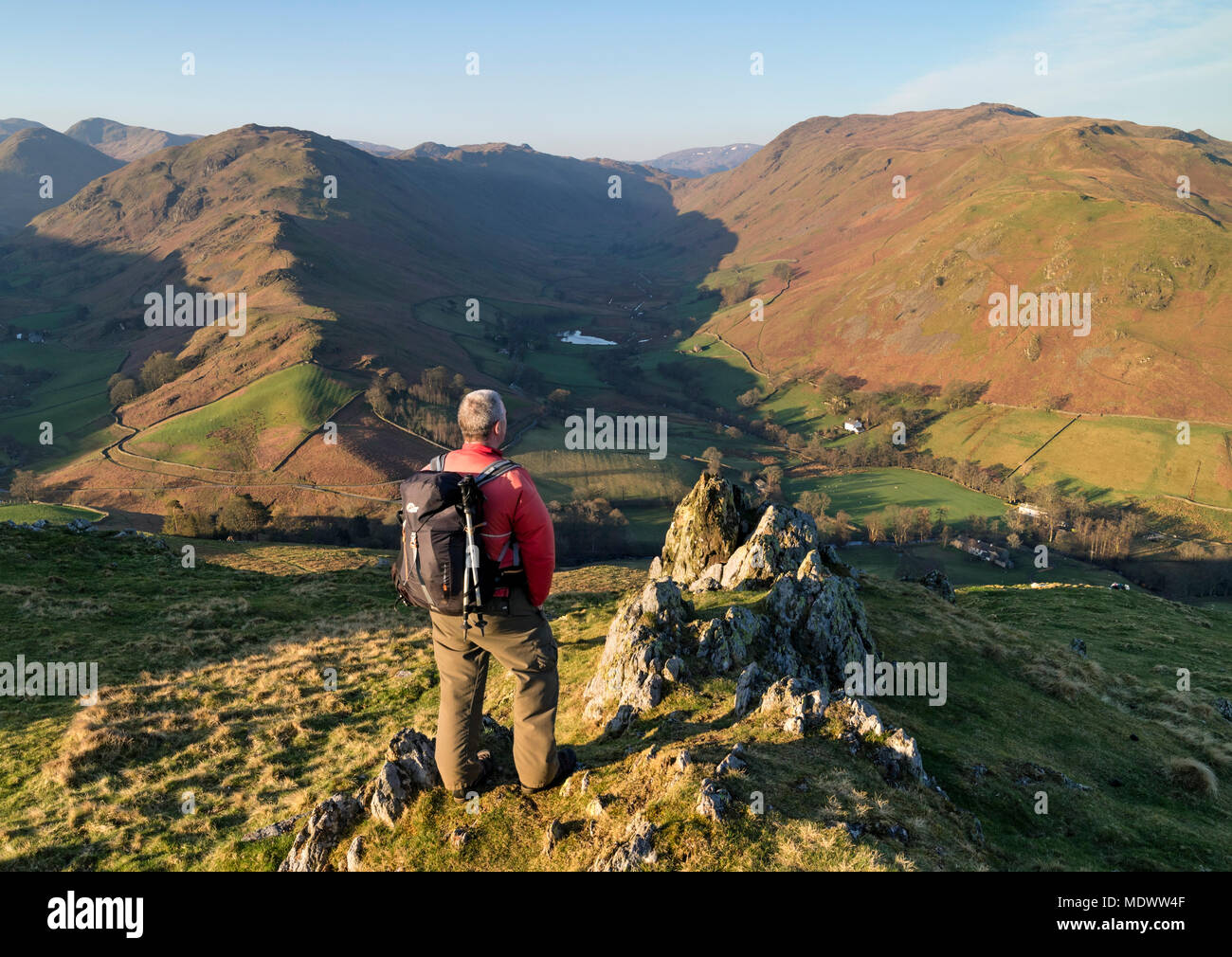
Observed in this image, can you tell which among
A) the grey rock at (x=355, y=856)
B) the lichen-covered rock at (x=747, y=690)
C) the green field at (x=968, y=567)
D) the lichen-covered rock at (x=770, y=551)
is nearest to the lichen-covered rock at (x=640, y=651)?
the lichen-covered rock at (x=747, y=690)

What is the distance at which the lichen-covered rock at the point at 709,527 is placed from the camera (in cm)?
2884

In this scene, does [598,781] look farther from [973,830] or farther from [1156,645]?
[1156,645]

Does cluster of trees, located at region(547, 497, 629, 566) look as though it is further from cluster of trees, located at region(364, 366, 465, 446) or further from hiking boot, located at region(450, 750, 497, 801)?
hiking boot, located at region(450, 750, 497, 801)

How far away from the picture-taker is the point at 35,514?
7906 centimetres

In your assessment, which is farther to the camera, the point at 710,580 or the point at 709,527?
the point at 709,527

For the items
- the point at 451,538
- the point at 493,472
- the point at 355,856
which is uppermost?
the point at 493,472

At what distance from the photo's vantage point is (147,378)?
17125cm

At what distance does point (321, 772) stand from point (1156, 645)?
4715 centimetres

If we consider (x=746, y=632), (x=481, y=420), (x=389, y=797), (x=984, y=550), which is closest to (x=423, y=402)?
(x=984, y=550)

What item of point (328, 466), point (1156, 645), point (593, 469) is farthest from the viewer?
point (593, 469)

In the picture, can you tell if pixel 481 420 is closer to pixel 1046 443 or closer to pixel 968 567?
pixel 968 567

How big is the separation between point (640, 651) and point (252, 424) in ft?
503
